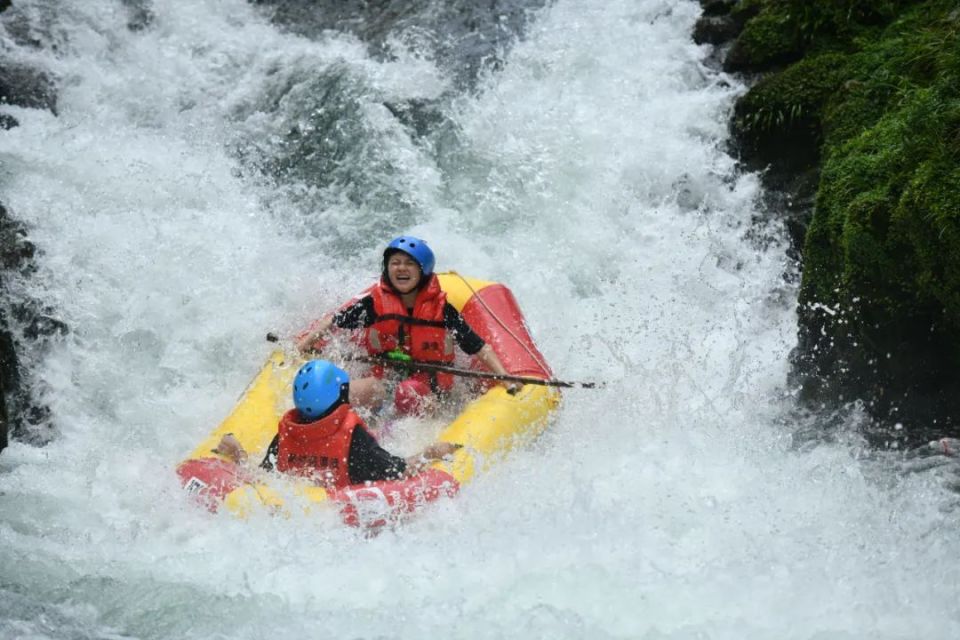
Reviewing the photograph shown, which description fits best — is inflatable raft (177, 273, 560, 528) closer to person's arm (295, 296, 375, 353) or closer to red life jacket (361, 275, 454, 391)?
person's arm (295, 296, 375, 353)

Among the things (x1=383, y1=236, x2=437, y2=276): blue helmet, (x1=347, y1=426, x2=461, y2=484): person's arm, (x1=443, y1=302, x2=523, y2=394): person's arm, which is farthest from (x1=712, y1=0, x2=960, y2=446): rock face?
(x1=347, y1=426, x2=461, y2=484): person's arm

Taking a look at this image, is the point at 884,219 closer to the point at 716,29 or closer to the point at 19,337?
the point at 716,29

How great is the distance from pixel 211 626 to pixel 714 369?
143 inches

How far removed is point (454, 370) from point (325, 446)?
1.31m

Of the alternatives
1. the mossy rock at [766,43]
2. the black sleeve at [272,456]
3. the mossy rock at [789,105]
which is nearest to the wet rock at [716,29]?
the mossy rock at [766,43]

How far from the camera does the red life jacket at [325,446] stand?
5000 mm

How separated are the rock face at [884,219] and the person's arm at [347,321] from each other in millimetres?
2600

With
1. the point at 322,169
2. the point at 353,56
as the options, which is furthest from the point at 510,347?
the point at 353,56

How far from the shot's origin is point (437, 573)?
14.5ft

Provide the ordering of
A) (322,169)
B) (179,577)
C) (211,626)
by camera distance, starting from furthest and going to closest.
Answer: (322,169)
(179,577)
(211,626)

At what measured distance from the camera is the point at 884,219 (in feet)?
17.7

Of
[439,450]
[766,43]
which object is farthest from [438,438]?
[766,43]

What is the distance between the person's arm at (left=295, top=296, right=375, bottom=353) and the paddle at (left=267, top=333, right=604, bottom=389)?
0.65 ft

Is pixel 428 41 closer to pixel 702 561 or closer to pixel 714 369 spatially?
pixel 714 369
